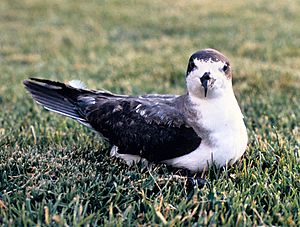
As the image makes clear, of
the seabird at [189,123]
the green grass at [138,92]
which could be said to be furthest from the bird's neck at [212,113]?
the green grass at [138,92]

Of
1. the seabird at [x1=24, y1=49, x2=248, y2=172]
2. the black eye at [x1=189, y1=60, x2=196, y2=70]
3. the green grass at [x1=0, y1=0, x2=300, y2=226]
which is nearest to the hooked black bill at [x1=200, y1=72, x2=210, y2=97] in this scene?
the seabird at [x1=24, y1=49, x2=248, y2=172]

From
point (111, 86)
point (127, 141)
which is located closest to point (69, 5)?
point (111, 86)

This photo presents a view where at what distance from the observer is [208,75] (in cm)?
346

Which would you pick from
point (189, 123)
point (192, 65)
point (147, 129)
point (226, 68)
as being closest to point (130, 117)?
point (147, 129)

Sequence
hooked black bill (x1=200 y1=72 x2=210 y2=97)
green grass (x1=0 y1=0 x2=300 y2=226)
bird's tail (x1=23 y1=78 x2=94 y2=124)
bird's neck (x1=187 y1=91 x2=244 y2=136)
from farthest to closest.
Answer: bird's tail (x1=23 y1=78 x2=94 y2=124)
bird's neck (x1=187 y1=91 x2=244 y2=136)
hooked black bill (x1=200 y1=72 x2=210 y2=97)
green grass (x1=0 y1=0 x2=300 y2=226)

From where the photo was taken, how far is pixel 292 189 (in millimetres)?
3342

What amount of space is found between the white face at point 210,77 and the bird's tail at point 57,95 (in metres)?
1.09

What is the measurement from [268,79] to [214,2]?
24.1 ft

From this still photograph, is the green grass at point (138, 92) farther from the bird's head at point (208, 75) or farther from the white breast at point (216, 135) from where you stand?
the bird's head at point (208, 75)

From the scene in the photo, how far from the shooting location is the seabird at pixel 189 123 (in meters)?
3.52

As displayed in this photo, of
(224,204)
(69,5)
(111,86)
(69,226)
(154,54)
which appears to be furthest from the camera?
(69,5)

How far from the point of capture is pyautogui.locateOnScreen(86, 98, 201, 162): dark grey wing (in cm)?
361

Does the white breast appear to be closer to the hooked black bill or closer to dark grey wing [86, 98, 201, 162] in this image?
dark grey wing [86, 98, 201, 162]

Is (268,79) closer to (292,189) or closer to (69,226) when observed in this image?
(292,189)
